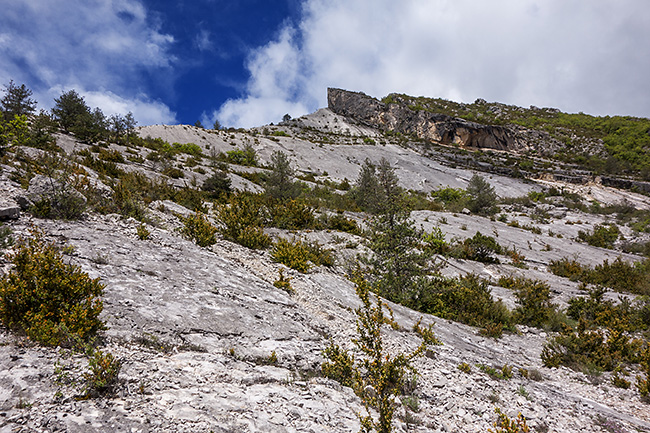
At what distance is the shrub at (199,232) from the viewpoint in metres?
7.68

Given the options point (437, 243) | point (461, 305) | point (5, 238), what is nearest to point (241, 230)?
point (5, 238)

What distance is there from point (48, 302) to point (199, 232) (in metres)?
4.45

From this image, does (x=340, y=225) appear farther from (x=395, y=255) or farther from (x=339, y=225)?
(x=395, y=255)

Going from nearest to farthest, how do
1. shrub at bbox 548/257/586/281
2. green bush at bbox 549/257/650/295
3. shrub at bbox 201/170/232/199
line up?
green bush at bbox 549/257/650/295 → shrub at bbox 548/257/586/281 → shrub at bbox 201/170/232/199

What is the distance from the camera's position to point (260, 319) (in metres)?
5.05

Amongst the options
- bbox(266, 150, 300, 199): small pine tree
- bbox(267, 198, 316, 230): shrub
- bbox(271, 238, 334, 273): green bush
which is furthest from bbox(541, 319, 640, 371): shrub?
bbox(266, 150, 300, 199): small pine tree

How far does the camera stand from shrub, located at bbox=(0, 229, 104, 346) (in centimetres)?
316

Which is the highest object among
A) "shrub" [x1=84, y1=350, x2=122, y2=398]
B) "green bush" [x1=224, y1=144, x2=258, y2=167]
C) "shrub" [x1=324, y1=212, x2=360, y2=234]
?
"green bush" [x1=224, y1=144, x2=258, y2=167]

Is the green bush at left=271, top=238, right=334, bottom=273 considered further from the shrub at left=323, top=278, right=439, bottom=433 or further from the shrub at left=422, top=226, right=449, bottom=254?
the shrub at left=422, top=226, right=449, bottom=254

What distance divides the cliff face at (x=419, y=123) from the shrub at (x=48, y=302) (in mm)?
74849

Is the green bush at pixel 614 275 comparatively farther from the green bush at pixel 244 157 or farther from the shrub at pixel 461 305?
the green bush at pixel 244 157

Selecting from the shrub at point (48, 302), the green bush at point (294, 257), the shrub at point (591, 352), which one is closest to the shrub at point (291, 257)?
the green bush at point (294, 257)

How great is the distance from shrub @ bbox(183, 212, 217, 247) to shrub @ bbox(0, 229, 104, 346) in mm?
3682

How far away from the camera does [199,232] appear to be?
7.83 meters
